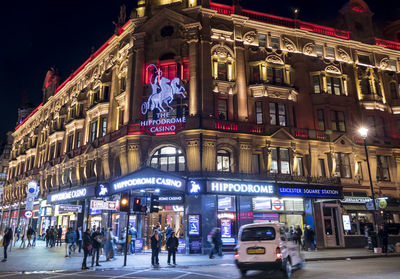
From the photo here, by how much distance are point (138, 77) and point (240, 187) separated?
Answer: 1348 centimetres

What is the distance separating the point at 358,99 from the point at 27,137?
177 ft

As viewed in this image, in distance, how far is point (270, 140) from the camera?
26.7m

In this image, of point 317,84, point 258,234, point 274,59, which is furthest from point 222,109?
point 258,234

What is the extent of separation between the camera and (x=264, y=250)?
11742 millimetres

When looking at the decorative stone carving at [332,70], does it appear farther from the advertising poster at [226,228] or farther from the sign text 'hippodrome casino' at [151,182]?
the sign text 'hippodrome casino' at [151,182]

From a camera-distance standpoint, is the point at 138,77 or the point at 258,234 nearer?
the point at 258,234

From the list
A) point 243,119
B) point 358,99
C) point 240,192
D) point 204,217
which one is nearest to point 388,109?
point 358,99

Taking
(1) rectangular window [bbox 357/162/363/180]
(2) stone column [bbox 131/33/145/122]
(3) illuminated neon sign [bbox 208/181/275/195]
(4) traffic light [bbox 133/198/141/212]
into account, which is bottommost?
(4) traffic light [bbox 133/198/141/212]

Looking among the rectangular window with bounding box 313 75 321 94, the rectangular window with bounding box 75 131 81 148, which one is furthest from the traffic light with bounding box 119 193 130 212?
the rectangular window with bounding box 75 131 81 148

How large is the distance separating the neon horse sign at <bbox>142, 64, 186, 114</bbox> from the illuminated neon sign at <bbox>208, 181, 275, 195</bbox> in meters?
8.00

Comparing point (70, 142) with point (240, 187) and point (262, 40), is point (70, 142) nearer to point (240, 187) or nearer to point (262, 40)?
point (240, 187)

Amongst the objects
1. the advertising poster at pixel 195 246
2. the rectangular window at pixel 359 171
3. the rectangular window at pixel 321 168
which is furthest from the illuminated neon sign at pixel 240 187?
the rectangular window at pixel 359 171

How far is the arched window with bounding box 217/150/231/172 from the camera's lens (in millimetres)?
25328

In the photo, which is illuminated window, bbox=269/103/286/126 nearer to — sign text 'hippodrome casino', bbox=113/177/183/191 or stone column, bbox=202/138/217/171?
stone column, bbox=202/138/217/171
